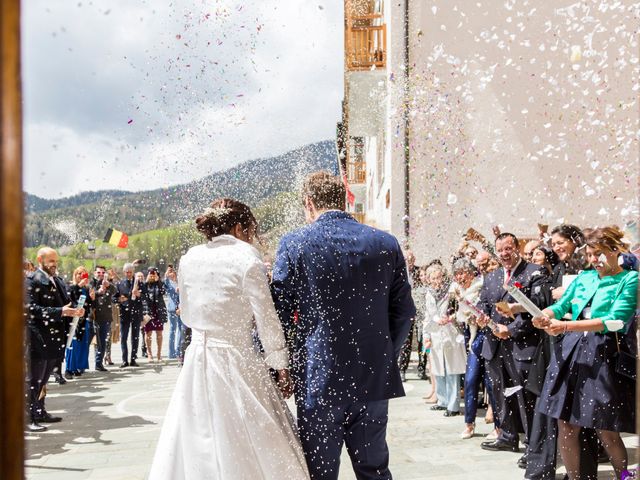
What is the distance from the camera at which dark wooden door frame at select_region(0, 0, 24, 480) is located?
3.01 feet

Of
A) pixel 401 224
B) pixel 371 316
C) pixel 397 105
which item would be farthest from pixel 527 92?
pixel 371 316

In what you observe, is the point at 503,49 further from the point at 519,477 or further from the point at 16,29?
the point at 16,29

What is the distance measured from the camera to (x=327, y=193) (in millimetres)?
3119

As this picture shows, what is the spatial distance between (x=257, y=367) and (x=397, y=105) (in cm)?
978

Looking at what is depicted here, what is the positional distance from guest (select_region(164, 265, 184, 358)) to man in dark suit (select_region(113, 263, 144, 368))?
A: 0.67m

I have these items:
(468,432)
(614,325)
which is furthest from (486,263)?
(614,325)

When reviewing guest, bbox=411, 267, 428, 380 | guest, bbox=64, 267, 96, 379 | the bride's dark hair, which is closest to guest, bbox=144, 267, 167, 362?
guest, bbox=64, 267, 96, 379

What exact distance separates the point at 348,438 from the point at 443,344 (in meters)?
4.40

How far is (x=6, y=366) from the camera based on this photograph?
3.04 ft

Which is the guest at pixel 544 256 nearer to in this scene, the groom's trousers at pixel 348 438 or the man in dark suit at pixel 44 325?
the groom's trousers at pixel 348 438

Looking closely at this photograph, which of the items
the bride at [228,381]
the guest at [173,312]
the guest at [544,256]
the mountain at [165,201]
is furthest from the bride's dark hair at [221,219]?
the guest at [173,312]

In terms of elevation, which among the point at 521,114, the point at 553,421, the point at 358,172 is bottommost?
the point at 553,421

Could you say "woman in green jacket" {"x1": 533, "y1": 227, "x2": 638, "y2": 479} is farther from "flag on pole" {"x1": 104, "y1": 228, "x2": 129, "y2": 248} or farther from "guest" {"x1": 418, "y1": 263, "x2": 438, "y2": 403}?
"flag on pole" {"x1": 104, "y1": 228, "x2": 129, "y2": 248}

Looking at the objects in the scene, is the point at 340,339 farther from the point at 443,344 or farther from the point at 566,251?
the point at 443,344
